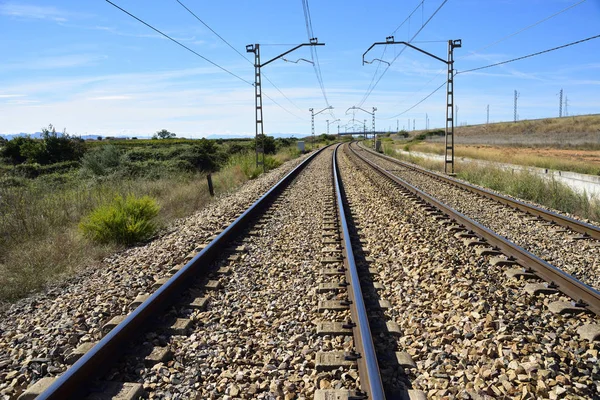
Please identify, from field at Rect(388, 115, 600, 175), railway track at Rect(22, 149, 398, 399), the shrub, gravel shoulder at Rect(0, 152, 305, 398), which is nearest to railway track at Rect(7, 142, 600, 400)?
railway track at Rect(22, 149, 398, 399)

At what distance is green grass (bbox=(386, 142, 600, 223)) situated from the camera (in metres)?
11.4

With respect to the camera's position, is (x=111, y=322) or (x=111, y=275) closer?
(x=111, y=322)

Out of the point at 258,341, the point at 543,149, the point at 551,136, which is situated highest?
the point at 551,136

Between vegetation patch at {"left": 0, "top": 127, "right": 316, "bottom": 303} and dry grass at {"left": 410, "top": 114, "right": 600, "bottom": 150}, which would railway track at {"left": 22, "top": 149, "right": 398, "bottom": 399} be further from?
dry grass at {"left": 410, "top": 114, "right": 600, "bottom": 150}

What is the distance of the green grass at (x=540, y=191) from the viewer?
37.3 ft

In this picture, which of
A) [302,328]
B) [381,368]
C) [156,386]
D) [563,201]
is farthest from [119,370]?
[563,201]

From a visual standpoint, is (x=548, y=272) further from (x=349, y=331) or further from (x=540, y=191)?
(x=540, y=191)

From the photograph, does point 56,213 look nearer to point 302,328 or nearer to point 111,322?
point 111,322

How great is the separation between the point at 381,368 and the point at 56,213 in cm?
917

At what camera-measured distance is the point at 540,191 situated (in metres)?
13.6

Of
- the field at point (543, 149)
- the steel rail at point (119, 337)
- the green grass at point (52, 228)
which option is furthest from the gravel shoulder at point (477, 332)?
the field at point (543, 149)

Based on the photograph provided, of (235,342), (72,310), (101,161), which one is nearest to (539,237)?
(235,342)

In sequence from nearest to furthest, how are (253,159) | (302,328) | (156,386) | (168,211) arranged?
(156,386)
(302,328)
(168,211)
(253,159)

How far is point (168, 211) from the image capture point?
40.0 ft
